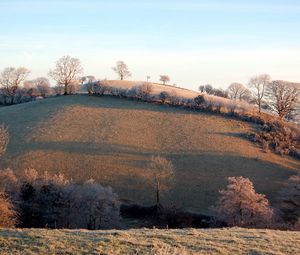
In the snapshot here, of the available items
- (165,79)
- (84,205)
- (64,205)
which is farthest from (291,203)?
(165,79)

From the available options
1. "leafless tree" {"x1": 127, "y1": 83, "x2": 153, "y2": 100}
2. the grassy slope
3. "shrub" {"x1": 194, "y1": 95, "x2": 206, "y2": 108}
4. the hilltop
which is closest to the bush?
the hilltop

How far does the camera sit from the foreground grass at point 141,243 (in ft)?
51.1

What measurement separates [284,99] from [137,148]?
137 feet

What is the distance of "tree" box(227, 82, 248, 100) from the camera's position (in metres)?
118

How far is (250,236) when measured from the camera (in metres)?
20.4

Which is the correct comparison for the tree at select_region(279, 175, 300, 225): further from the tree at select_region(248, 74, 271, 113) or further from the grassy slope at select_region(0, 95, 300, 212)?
the tree at select_region(248, 74, 271, 113)

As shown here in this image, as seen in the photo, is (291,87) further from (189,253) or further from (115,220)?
(189,253)

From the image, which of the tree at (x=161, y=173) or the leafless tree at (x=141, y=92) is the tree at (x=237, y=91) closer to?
the leafless tree at (x=141, y=92)

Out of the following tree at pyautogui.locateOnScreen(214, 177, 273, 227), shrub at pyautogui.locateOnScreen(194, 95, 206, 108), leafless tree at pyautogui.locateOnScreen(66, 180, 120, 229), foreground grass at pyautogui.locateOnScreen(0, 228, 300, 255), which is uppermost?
shrub at pyautogui.locateOnScreen(194, 95, 206, 108)

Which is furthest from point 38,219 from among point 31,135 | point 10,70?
point 10,70

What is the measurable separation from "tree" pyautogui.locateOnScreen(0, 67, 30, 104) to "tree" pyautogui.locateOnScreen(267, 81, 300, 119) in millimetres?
60888

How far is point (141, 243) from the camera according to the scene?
1688 centimetres

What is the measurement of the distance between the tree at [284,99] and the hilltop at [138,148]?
18993 millimetres

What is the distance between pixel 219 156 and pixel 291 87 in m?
38.4
